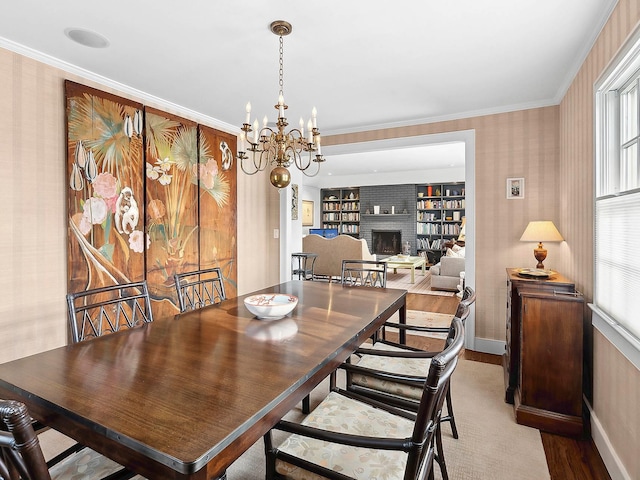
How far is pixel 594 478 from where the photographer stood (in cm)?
177

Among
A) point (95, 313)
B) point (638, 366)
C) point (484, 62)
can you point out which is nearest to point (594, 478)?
point (638, 366)

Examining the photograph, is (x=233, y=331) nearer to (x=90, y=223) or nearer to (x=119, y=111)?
(x=90, y=223)

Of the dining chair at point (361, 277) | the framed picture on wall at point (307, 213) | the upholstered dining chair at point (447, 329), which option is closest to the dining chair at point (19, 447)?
the upholstered dining chair at point (447, 329)

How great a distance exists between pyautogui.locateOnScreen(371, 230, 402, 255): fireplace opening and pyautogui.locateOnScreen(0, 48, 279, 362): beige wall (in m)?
8.11

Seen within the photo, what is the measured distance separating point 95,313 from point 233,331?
173 cm

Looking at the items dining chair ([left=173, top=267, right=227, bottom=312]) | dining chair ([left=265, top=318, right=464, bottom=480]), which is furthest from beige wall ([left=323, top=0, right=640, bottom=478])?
dining chair ([left=173, top=267, right=227, bottom=312])

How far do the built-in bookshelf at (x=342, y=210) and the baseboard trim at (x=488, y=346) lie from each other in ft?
22.7

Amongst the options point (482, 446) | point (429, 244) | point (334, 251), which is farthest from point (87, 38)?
point (429, 244)

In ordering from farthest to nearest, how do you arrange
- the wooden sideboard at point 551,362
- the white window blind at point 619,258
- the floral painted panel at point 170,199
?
the floral painted panel at point 170,199, the wooden sideboard at point 551,362, the white window blind at point 619,258

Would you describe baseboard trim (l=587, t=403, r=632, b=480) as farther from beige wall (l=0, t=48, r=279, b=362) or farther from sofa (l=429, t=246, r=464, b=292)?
sofa (l=429, t=246, r=464, b=292)

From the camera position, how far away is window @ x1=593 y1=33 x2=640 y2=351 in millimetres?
1634

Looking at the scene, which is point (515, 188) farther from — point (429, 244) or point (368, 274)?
point (429, 244)

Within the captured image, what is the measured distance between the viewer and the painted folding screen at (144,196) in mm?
2680

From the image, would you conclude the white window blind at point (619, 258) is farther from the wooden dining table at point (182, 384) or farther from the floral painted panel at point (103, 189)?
the floral painted panel at point (103, 189)
